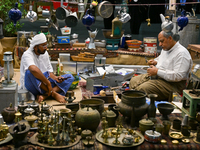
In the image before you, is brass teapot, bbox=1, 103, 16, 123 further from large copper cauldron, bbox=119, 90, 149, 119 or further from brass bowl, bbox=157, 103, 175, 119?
brass bowl, bbox=157, 103, 175, 119

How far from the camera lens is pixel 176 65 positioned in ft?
14.6

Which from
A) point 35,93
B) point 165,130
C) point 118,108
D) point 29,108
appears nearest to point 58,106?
point 35,93

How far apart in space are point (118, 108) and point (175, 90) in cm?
181

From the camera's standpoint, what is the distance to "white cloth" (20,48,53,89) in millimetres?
4574

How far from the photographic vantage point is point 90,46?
7.02 m

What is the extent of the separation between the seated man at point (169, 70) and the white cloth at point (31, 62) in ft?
5.34

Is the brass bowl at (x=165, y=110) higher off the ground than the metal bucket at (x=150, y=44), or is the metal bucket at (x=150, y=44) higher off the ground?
the metal bucket at (x=150, y=44)

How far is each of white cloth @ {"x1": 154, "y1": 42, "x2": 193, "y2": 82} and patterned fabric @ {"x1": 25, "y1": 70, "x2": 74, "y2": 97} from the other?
1563 millimetres

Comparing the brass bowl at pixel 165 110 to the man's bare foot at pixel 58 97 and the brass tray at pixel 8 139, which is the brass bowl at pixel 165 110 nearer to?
the brass tray at pixel 8 139

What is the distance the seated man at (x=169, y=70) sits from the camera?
4402mm

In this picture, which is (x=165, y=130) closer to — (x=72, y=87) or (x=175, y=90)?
(x=175, y=90)

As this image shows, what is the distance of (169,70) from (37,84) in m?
2.11

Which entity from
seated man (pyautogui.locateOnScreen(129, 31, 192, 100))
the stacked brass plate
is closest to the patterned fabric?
seated man (pyautogui.locateOnScreen(129, 31, 192, 100))

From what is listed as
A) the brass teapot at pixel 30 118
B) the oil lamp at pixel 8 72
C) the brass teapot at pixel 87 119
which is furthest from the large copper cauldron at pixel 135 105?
the oil lamp at pixel 8 72
